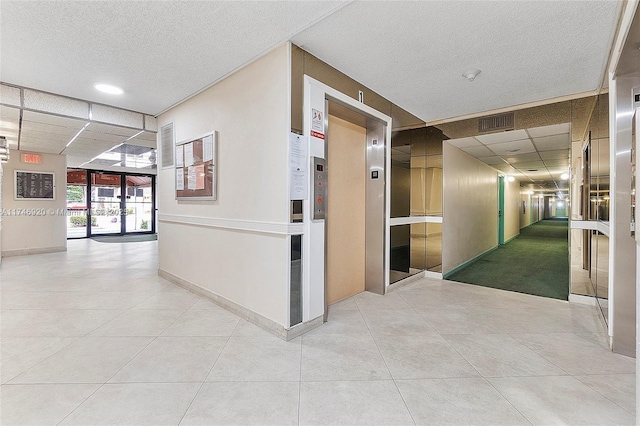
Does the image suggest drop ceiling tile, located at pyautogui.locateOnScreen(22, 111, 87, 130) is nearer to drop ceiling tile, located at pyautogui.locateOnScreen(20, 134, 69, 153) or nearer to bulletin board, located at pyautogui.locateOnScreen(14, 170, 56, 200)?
drop ceiling tile, located at pyautogui.locateOnScreen(20, 134, 69, 153)

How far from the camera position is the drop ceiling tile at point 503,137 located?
185 inches

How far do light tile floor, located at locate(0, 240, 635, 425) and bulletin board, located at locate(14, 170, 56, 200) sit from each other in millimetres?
5338

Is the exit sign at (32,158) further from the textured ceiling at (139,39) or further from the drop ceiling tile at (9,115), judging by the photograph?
the textured ceiling at (139,39)

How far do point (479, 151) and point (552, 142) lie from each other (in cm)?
123

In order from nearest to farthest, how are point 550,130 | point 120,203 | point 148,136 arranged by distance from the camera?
point 550,130, point 148,136, point 120,203

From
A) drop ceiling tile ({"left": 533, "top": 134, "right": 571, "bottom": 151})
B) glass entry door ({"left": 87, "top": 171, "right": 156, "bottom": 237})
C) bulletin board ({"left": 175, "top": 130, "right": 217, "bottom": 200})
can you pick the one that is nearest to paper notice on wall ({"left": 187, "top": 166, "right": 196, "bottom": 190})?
bulletin board ({"left": 175, "top": 130, "right": 217, "bottom": 200})

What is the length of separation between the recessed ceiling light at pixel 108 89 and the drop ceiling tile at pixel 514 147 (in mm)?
6428

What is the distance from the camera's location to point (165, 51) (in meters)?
2.89

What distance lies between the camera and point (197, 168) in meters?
3.93

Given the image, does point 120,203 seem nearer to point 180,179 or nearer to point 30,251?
point 30,251

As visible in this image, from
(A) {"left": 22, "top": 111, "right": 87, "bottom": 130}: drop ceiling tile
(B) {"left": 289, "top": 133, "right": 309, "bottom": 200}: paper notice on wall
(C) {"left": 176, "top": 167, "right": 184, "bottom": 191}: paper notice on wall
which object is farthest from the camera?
(A) {"left": 22, "top": 111, "right": 87, "bottom": 130}: drop ceiling tile

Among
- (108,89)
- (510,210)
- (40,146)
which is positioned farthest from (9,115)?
(510,210)

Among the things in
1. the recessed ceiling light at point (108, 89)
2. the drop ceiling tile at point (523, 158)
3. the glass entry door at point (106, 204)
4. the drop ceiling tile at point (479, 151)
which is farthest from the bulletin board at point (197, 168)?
the glass entry door at point (106, 204)

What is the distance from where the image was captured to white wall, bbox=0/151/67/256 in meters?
7.24
